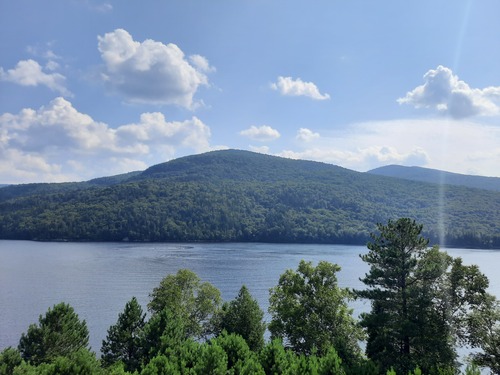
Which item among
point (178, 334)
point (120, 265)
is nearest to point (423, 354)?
point (178, 334)

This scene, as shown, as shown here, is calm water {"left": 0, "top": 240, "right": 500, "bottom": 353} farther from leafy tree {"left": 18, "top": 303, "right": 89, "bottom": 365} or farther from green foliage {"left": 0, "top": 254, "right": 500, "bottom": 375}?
green foliage {"left": 0, "top": 254, "right": 500, "bottom": 375}

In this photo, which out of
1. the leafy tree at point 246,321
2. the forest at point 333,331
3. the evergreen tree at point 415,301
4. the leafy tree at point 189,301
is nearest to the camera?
the forest at point 333,331

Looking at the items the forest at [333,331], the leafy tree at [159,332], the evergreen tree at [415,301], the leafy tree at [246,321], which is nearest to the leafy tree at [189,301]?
the leafy tree at [246,321]

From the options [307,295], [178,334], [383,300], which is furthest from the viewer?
[307,295]

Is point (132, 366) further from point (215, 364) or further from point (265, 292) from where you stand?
point (265, 292)

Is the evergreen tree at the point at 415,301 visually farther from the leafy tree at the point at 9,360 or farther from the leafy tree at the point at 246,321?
the leafy tree at the point at 9,360

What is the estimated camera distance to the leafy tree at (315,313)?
1511 inches

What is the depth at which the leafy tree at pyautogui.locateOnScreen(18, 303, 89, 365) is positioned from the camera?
35062mm

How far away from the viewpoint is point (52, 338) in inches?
1405

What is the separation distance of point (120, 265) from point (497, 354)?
13436 centimetres

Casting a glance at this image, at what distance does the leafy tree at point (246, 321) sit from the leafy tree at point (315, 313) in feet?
10.1

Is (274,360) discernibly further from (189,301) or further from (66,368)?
(189,301)

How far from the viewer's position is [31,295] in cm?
9412

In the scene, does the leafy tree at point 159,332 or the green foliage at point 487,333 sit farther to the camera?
the leafy tree at point 159,332
